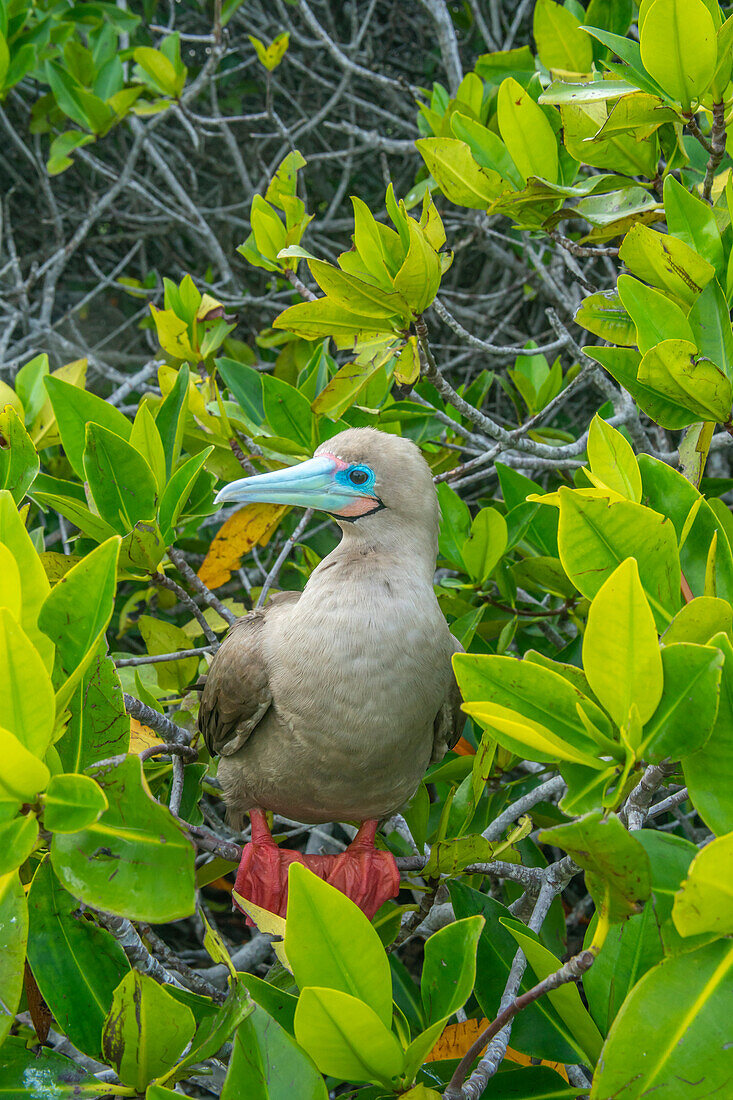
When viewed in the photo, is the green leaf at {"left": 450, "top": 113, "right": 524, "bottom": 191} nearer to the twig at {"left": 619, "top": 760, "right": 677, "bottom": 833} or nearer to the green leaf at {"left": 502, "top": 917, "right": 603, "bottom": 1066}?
the twig at {"left": 619, "top": 760, "right": 677, "bottom": 833}

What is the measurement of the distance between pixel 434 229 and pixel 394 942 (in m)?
1.77

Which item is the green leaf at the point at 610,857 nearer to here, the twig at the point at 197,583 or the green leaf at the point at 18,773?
the green leaf at the point at 18,773

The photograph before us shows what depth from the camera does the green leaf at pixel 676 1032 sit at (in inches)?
40.4

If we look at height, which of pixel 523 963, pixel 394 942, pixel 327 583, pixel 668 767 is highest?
pixel 668 767

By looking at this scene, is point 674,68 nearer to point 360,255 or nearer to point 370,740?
point 360,255

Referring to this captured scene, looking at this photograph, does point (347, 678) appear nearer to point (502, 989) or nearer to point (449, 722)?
point (449, 722)

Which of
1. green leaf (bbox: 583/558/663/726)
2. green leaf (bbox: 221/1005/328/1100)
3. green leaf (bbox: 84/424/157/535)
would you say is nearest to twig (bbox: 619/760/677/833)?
green leaf (bbox: 583/558/663/726)

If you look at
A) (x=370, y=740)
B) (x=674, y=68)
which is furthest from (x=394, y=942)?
(x=674, y=68)

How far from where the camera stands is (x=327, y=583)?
2.15 metres

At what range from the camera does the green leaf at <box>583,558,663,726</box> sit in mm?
1128

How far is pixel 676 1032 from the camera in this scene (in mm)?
1043

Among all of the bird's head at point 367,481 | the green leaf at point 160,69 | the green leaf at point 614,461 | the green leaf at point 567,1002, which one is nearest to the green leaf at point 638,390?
the green leaf at point 614,461

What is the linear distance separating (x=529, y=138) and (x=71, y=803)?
1.97 m

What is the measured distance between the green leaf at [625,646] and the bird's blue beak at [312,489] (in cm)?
107
